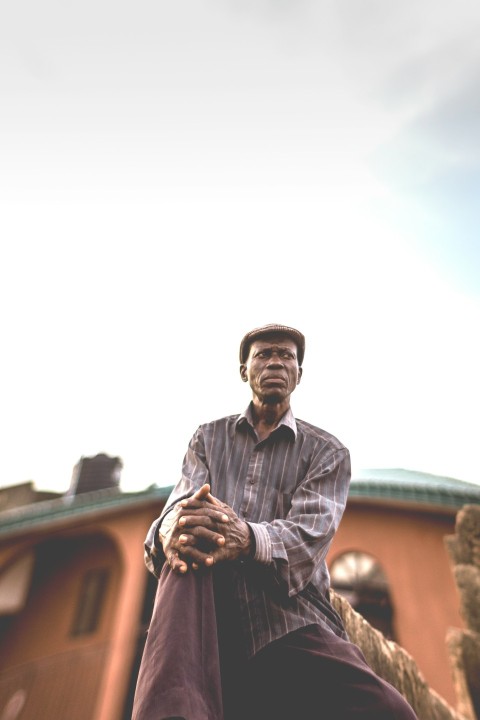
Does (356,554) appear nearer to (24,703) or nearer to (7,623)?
(24,703)

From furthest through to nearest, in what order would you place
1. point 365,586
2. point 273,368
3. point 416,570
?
1. point 365,586
2. point 416,570
3. point 273,368

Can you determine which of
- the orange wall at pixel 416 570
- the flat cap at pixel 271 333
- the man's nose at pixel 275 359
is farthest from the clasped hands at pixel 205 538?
the orange wall at pixel 416 570

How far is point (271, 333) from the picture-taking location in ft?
8.18

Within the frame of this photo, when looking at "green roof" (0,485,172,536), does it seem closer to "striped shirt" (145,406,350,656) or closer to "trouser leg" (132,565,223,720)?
"striped shirt" (145,406,350,656)

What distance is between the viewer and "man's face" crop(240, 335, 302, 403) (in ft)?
7.67

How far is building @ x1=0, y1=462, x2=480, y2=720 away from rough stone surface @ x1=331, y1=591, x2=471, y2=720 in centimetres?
463

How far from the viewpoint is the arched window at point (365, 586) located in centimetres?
754

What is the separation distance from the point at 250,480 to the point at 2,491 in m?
22.2

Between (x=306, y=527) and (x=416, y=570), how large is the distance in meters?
7.10

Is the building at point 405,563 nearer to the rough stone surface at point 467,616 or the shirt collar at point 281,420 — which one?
the rough stone surface at point 467,616

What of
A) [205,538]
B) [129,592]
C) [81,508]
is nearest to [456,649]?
[205,538]

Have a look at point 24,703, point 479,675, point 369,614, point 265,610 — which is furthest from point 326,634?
point 24,703

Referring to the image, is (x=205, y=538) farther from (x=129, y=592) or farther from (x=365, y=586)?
(x=129, y=592)

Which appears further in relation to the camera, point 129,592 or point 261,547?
point 129,592
